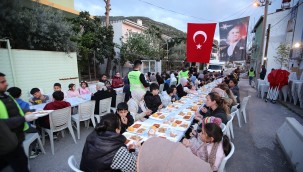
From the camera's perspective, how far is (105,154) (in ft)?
5.33

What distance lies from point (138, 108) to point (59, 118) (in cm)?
183

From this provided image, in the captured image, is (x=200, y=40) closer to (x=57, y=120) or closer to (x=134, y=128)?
(x=134, y=128)

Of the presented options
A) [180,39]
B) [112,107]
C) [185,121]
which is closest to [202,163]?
[185,121]

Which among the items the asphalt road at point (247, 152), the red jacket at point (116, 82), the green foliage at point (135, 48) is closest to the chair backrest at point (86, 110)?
the asphalt road at point (247, 152)

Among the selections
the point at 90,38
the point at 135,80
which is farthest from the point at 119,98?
the point at 90,38

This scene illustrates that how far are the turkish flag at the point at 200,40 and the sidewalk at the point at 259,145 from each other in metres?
2.32

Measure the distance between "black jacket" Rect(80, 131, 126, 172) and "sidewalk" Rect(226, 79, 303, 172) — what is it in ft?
8.01

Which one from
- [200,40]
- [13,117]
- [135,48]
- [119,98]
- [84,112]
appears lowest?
[84,112]

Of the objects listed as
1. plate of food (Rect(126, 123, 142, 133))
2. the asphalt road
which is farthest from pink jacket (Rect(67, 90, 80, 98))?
plate of food (Rect(126, 123, 142, 133))

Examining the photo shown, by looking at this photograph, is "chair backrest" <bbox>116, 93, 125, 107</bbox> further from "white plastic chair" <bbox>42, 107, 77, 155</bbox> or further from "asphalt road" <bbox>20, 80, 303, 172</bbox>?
"white plastic chair" <bbox>42, 107, 77, 155</bbox>

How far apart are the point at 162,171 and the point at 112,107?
4.28m

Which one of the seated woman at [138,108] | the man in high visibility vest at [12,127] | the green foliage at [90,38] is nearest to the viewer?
the man in high visibility vest at [12,127]

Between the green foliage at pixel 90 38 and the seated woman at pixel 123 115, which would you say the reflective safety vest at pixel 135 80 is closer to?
the seated woman at pixel 123 115

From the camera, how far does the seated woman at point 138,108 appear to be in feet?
12.4
